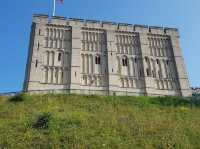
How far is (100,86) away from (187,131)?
2097 centimetres

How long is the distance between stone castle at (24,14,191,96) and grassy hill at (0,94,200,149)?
7.52 m

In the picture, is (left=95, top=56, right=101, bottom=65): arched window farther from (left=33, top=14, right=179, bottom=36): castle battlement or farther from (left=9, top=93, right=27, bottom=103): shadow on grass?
(left=9, top=93, right=27, bottom=103): shadow on grass

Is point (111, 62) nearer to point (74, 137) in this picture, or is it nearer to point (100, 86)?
point (100, 86)

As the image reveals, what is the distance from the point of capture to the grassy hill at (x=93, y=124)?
67.9ft

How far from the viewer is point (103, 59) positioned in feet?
153

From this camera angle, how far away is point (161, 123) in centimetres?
2620

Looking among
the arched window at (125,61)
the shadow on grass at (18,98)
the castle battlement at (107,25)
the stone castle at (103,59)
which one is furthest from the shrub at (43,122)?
the castle battlement at (107,25)

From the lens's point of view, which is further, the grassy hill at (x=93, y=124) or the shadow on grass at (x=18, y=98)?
the shadow on grass at (x=18, y=98)

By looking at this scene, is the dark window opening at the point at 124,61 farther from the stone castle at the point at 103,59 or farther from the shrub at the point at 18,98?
the shrub at the point at 18,98

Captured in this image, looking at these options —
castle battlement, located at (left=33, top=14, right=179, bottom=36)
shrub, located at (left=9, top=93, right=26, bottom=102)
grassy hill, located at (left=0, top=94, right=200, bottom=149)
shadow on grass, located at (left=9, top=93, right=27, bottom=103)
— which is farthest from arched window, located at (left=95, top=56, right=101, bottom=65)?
shrub, located at (left=9, top=93, right=26, bottom=102)

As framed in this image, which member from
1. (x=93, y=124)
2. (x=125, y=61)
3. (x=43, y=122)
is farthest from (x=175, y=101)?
(x=43, y=122)

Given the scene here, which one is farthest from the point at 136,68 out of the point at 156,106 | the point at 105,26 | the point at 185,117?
the point at 185,117

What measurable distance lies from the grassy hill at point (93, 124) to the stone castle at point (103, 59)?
24.7 ft

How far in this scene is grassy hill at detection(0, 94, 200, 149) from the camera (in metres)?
20.7
